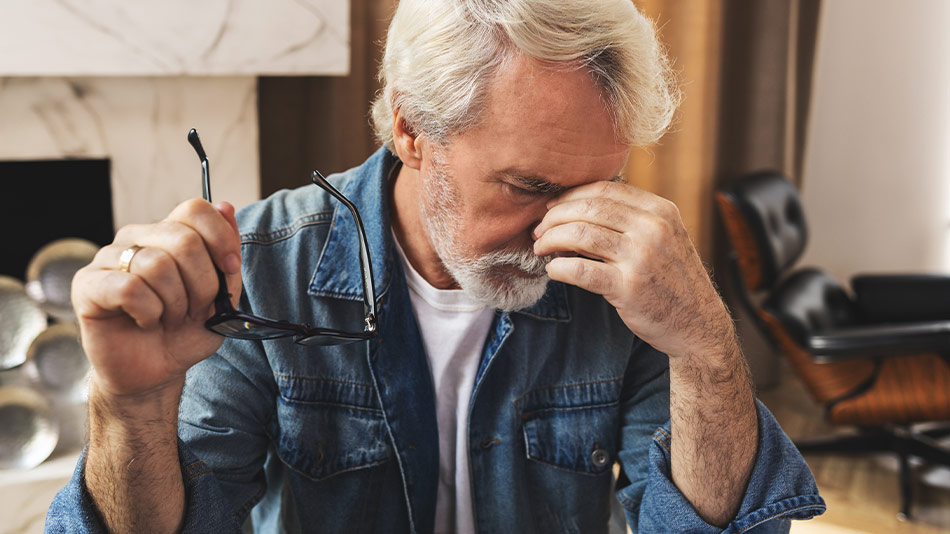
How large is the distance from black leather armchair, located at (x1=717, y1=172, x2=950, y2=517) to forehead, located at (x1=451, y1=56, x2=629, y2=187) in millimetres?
1672

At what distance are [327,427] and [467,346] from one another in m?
0.24

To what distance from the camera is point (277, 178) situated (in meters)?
2.85

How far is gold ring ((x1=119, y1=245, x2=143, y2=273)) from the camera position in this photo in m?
Answer: 0.76

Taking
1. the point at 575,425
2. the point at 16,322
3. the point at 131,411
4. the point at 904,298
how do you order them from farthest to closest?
1. the point at 904,298
2. the point at 16,322
3. the point at 575,425
4. the point at 131,411

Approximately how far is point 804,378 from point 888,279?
1.78 ft

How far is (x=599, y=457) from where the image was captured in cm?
124

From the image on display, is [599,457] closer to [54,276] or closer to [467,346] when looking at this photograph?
[467,346]

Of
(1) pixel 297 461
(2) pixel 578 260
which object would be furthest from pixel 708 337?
(1) pixel 297 461

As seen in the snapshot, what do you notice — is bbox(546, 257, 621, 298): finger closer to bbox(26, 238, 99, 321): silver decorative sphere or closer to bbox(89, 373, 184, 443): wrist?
bbox(89, 373, 184, 443): wrist

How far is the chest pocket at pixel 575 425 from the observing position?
1.23 metres

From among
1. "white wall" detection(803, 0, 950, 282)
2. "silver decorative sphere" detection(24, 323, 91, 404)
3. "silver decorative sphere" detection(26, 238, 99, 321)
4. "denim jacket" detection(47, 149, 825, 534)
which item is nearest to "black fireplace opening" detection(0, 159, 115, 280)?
"silver decorative sphere" detection(26, 238, 99, 321)

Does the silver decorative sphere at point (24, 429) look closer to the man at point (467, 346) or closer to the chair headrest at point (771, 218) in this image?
the man at point (467, 346)

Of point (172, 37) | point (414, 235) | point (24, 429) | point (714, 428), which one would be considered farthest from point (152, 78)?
point (714, 428)

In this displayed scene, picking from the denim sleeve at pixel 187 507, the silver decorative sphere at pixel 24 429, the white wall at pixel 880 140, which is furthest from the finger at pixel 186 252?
the white wall at pixel 880 140
